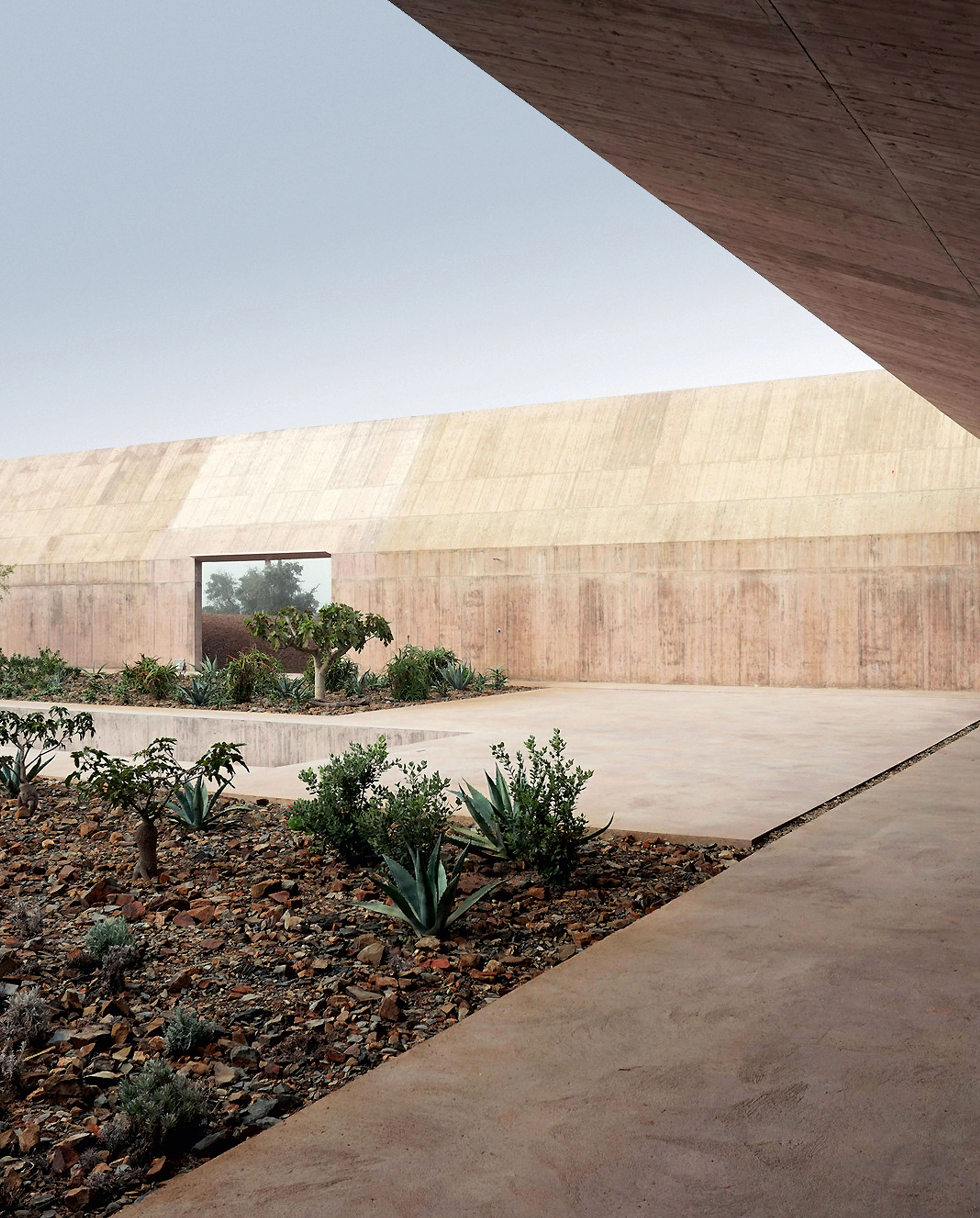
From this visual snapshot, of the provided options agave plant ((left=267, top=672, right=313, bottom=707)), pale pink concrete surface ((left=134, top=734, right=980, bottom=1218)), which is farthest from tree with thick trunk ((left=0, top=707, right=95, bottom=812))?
agave plant ((left=267, top=672, right=313, bottom=707))

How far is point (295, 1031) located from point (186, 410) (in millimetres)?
57270

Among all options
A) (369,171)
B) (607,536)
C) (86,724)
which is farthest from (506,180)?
(86,724)

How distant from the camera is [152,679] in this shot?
15117 mm

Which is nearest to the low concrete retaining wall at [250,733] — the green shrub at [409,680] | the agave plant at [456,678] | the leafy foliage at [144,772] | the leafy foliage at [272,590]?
the green shrub at [409,680]

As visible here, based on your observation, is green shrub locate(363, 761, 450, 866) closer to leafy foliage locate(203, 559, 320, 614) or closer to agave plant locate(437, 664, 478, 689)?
agave plant locate(437, 664, 478, 689)

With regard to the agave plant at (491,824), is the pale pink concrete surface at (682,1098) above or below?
below

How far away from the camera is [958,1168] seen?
2.07 m

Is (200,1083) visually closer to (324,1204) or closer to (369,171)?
→ (324,1204)

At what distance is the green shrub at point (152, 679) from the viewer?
15125mm

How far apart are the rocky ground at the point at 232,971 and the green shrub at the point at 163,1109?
0.10 ft

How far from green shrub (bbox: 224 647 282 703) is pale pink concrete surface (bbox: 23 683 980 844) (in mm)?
1109

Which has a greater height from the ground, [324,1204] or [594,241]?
[594,241]

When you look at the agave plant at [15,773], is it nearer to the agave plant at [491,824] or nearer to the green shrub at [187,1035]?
the agave plant at [491,824]

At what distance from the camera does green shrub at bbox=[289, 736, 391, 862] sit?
193 inches
